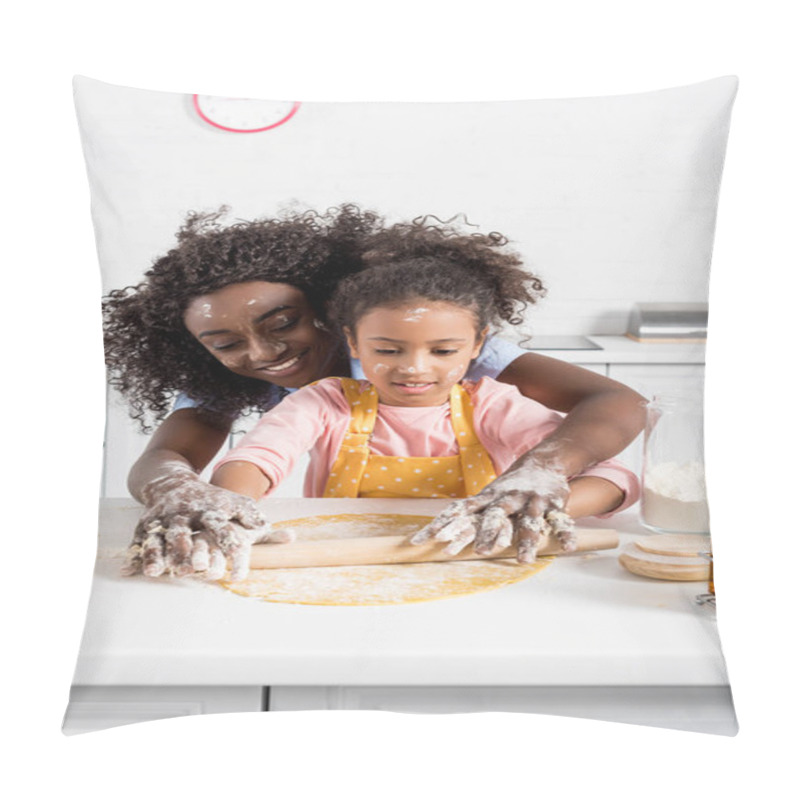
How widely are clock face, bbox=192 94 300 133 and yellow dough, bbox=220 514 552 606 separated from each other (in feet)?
1.93

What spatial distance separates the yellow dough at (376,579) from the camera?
Answer: 1.61 meters

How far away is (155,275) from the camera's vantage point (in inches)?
66.8

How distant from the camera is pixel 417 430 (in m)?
1.73

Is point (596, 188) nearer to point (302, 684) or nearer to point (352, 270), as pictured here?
point (352, 270)

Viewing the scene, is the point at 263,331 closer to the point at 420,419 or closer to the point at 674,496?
the point at 420,419

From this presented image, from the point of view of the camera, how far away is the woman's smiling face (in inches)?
67.1

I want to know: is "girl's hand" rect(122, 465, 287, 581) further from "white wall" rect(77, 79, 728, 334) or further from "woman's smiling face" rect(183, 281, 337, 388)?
"white wall" rect(77, 79, 728, 334)

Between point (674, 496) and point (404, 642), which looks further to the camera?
point (674, 496)

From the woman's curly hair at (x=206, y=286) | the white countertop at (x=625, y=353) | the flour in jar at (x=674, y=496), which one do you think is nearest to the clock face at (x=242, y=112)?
the woman's curly hair at (x=206, y=286)

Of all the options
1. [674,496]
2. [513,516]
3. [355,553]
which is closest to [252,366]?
Result: [355,553]

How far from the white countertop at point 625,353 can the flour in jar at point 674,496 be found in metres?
0.16

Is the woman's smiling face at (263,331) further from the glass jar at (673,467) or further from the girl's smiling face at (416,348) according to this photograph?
the glass jar at (673,467)

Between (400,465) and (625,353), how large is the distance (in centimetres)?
38

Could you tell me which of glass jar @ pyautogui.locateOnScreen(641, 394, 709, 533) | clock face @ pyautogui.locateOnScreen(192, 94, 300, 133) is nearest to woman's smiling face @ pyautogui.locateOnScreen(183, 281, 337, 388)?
clock face @ pyautogui.locateOnScreen(192, 94, 300, 133)
